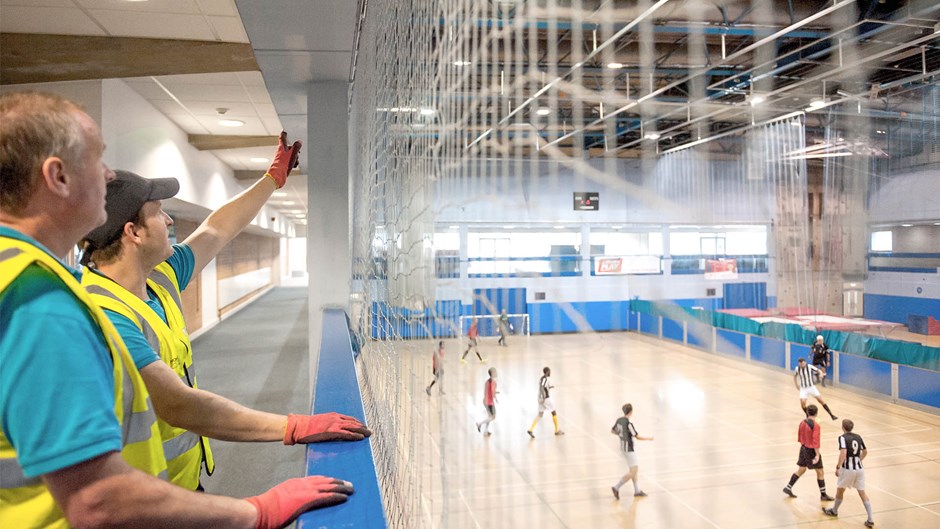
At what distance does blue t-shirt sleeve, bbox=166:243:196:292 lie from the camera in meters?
1.77

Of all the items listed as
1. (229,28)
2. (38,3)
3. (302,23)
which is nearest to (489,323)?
(302,23)

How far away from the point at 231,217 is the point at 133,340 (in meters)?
1.06

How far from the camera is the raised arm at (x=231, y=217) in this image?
1887 millimetres

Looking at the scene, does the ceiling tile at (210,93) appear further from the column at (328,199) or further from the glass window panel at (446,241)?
the glass window panel at (446,241)

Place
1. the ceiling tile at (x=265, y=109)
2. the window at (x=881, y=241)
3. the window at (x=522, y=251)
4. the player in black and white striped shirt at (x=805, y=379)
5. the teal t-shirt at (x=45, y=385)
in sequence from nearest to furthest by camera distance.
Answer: the teal t-shirt at (x=45, y=385)
the window at (x=522, y=251)
the window at (x=881, y=241)
the player in black and white striped shirt at (x=805, y=379)
the ceiling tile at (x=265, y=109)

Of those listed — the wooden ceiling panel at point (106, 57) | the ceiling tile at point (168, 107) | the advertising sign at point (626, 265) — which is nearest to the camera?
the advertising sign at point (626, 265)

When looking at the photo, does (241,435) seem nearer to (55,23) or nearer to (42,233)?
(42,233)

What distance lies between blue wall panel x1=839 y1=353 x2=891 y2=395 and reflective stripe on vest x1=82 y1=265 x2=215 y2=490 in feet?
10.8

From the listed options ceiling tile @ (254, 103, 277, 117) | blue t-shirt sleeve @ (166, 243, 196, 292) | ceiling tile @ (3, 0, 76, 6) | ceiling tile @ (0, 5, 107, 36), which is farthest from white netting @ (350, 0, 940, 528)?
ceiling tile @ (254, 103, 277, 117)

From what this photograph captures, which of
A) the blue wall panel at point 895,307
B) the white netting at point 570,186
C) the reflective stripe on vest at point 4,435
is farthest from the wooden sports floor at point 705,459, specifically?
the reflective stripe on vest at point 4,435

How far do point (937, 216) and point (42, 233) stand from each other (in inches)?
69.5

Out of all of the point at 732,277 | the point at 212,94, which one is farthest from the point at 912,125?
the point at 212,94

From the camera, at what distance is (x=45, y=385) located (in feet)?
1.90

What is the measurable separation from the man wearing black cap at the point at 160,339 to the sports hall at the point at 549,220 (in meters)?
0.13
